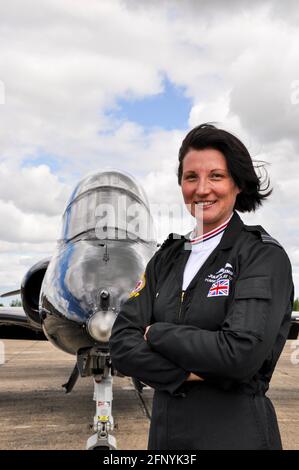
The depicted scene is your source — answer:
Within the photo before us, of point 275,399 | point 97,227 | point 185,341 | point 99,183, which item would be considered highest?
point 99,183

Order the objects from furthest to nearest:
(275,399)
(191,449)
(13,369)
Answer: (13,369)
(275,399)
(191,449)

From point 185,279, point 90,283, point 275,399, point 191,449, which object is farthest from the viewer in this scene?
point 275,399

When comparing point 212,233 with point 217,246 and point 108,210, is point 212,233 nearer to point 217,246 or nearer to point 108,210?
point 217,246

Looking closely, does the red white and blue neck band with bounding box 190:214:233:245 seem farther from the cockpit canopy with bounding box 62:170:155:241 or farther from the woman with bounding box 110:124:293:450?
the cockpit canopy with bounding box 62:170:155:241

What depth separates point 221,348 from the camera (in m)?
1.65

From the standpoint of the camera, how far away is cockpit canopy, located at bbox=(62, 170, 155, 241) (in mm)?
6078

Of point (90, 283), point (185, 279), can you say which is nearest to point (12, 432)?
point (90, 283)

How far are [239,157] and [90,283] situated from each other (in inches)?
119

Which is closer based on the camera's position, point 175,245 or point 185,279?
point 185,279

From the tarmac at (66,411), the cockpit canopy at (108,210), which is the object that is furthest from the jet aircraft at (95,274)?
the tarmac at (66,411)

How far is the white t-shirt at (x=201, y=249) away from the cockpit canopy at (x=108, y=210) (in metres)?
3.87

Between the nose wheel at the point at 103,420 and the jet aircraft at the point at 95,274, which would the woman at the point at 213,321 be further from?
the nose wheel at the point at 103,420

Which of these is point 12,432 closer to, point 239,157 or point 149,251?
point 149,251

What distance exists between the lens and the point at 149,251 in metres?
6.03
